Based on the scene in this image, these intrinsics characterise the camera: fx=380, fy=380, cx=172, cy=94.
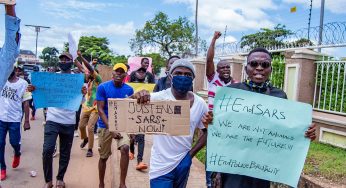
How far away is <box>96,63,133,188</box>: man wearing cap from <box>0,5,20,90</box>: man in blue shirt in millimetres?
2656

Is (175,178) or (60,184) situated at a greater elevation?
(175,178)

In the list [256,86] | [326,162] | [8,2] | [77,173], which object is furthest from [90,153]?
[8,2]

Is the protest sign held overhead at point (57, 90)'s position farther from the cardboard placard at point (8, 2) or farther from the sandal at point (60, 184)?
the cardboard placard at point (8, 2)

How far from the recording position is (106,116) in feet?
16.3

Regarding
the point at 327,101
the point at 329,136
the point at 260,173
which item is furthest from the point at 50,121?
the point at 327,101

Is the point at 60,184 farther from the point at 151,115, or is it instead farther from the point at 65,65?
the point at 151,115

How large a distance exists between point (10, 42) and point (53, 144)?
10.4ft

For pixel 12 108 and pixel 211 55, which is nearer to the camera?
pixel 211 55

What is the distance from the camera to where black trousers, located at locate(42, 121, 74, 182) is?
510cm

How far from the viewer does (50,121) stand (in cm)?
527

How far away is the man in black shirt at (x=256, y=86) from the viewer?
267 cm

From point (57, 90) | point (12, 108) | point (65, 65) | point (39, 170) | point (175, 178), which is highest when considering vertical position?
point (65, 65)

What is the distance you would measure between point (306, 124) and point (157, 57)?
1126 inches

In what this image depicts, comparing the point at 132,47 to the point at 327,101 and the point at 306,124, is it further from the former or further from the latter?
the point at 306,124
